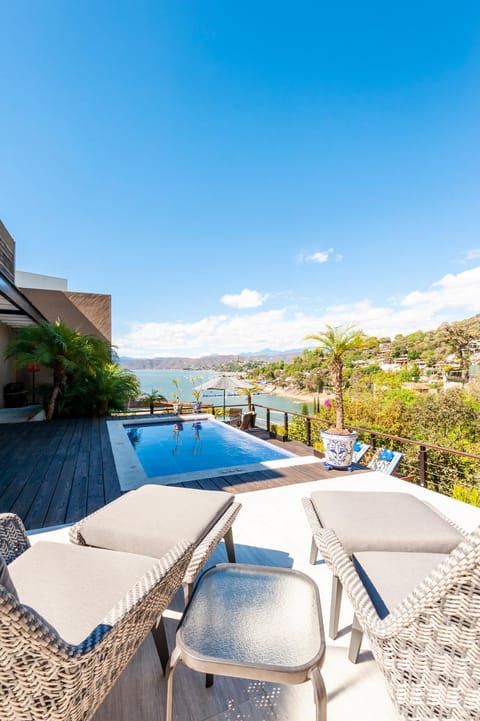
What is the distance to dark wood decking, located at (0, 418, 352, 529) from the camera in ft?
10.2

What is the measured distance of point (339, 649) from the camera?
60.9 inches

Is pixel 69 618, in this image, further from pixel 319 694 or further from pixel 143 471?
pixel 143 471

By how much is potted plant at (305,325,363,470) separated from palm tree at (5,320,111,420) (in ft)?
21.2

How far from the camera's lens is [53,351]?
7.93 metres

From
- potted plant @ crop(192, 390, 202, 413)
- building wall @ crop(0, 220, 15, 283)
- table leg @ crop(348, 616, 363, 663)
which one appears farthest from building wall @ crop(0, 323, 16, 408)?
table leg @ crop(348, 616, 363, 663)

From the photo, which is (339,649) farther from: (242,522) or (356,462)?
(356,462)

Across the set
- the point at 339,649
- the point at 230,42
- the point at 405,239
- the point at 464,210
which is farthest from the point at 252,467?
the point at 405,239

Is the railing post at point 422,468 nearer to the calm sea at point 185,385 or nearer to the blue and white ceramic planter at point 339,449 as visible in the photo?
the blue and white ceramic planter at point 339,449

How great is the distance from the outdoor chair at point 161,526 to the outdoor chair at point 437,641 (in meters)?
0.81

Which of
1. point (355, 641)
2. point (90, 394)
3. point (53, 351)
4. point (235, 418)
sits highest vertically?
point (53, 351)

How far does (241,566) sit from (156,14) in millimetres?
9866

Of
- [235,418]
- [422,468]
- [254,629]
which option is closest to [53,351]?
[235,418]

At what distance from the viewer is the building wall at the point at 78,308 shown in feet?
40.7

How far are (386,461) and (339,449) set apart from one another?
1049 mm
